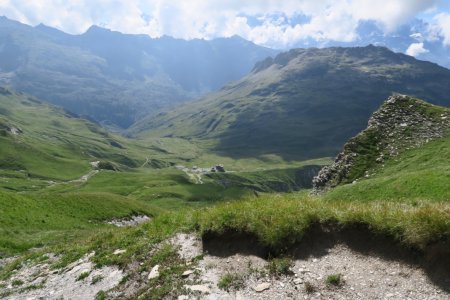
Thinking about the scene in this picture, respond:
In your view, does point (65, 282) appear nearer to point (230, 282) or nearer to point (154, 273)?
point (154, 273)

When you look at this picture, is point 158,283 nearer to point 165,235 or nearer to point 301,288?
point 165,235

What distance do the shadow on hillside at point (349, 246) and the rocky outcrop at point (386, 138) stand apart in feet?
100.0

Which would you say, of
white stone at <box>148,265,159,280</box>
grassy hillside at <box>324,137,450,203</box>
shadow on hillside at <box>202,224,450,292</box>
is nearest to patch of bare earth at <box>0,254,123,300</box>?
white stone at <box>148,265,159,280</box>

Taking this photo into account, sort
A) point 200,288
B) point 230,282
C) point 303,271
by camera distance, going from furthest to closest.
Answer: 1. point 230,282
2. point 200,288
3. point 303,271

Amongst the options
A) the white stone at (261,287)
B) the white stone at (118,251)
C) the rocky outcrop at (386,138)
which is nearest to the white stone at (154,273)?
the white stone at (118,251)

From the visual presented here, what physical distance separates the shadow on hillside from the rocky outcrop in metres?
30.5

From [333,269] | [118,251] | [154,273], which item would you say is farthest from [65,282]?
[333,269]

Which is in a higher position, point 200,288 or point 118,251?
point 200,288

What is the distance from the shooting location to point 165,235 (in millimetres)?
22000

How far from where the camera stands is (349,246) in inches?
656

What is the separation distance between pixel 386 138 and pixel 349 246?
123ft

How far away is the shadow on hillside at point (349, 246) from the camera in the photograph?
1408 cm

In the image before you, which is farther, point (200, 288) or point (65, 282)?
point (65, 282)

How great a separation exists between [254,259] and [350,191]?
2082 cm
